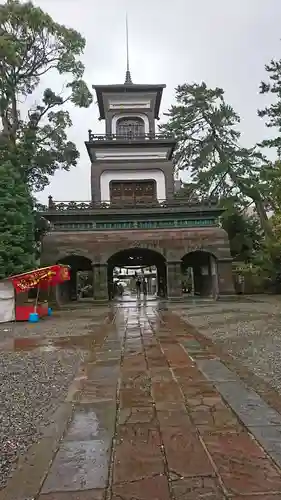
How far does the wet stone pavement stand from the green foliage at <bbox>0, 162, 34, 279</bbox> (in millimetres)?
11629

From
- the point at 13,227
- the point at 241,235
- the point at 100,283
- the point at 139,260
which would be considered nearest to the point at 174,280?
the point at 100,283

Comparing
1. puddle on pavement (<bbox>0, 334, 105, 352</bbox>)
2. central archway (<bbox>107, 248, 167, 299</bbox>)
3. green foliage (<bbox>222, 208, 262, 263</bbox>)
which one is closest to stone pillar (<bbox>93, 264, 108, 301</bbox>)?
central archway (<bbox>107, 248, 167, 299</bbox>)

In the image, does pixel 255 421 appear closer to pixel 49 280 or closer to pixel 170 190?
pixel 49 280

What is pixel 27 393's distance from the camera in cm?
512

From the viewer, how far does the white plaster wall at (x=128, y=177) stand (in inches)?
996

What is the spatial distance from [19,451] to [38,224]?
22.8m

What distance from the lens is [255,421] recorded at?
382 cm

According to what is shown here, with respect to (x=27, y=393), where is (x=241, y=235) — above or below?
above

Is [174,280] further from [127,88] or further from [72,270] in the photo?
[127,88]

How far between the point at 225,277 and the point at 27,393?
18.1 meters

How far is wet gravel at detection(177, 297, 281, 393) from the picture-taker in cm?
611

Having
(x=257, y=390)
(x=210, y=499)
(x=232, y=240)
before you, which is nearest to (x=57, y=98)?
(x=232, y=240)

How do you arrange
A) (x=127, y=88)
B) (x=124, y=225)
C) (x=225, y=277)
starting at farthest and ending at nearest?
1. (x=127, y=88)
2. (x=124, y=225)
3. (x=225, y=277)

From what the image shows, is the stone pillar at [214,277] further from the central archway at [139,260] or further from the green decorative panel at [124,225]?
the central archway at [139,260]
